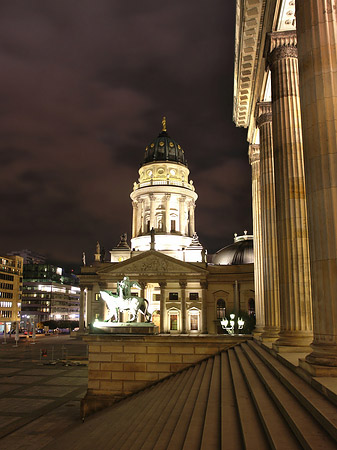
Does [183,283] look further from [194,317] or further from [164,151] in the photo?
[164,151]

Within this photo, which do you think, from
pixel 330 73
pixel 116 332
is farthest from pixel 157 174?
pixel 330 73

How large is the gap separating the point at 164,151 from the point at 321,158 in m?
85.9

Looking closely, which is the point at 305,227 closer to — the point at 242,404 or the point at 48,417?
the point at 242,404

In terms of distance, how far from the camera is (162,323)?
70.1 metres

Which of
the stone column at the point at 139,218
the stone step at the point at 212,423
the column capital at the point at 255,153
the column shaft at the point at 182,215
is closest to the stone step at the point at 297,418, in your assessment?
the stone step at the point at 212,423

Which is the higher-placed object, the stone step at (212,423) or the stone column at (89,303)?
the stone column at (89,303)

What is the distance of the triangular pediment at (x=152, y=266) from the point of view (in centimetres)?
6975

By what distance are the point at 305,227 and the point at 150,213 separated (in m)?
73.8

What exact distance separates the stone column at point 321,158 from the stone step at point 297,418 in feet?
3.18

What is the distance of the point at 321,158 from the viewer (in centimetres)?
960

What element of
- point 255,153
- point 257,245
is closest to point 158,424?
point 257,245

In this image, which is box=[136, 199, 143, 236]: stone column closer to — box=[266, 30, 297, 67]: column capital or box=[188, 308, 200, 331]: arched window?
box=[188, 308, 200, 331]: arched window

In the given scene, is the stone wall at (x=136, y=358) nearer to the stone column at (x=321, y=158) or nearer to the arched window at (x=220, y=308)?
the stone column at (x=321, y=158)

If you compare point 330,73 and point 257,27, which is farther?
point 257,27
